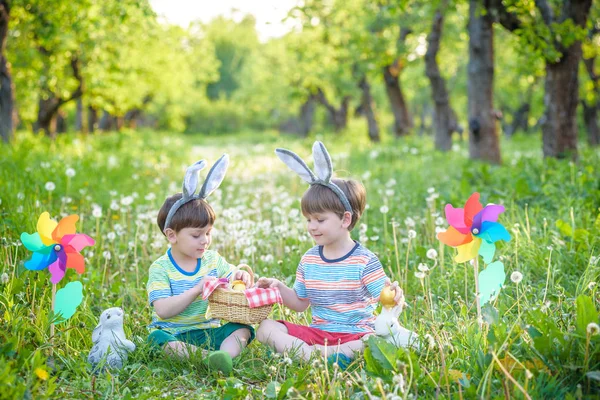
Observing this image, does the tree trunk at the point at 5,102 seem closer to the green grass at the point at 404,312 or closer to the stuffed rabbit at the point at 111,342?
the green grass at the point at 404,312

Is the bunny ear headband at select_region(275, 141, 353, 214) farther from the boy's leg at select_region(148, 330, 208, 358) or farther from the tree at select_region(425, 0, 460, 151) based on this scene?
the tree at select_region(425, 0, 460, 151)

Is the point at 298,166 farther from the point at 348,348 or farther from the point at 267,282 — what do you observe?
the point at 348,348

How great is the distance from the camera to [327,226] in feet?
10.7

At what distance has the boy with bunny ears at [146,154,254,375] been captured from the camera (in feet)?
10.7

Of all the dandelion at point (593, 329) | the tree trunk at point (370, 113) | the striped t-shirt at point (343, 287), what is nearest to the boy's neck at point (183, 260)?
the striped t-shirt at point (343, 287)

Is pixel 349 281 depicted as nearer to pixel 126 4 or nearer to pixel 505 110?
pixel 126 4

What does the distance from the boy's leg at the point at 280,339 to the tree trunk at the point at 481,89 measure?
275 inches

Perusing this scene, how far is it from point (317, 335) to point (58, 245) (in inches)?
58.0

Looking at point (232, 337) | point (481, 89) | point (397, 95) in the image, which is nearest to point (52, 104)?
point (397, 95)

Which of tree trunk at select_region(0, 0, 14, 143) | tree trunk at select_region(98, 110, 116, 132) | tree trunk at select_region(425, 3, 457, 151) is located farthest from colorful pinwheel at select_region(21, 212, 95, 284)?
tree trunk at select_region(98, 110, 116, 132)

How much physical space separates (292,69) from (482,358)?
26.5 metres

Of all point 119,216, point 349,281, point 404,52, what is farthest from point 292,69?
point 349,281

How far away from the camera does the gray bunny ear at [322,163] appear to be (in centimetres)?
329

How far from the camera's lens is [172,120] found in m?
36.7
